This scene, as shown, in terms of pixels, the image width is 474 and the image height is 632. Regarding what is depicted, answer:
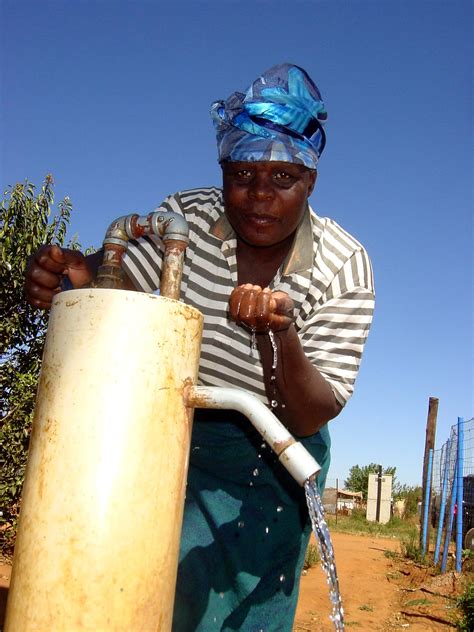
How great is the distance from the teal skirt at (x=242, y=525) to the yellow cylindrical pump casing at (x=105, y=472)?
2.90ft

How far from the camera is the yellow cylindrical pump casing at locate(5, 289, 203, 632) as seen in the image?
119cm

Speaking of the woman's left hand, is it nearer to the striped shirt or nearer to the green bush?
the striped shirt

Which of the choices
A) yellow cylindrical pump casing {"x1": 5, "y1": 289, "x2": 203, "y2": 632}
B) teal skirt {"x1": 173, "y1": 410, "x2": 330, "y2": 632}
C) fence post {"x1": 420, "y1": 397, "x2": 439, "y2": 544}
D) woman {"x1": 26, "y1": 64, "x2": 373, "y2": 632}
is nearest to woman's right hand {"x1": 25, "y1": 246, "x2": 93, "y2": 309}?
woman {"x1": 26, "y1": 64, "x2": 373, "y2": 632}

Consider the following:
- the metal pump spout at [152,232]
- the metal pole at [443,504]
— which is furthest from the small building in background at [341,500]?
the metal pump spout at [152,232]

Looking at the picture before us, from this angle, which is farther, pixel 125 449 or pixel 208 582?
pixel 208 582

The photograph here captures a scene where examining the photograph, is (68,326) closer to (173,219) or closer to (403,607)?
(173,219)

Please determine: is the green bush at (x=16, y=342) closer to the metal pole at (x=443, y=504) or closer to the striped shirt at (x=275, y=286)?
the striped shirt at (x=275, y=286)

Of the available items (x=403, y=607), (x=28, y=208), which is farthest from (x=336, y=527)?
(x=28, y=208)

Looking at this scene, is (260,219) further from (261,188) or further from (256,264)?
(256,264)

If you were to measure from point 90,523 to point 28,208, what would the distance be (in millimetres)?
5990

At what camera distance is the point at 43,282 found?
1768 millimetres

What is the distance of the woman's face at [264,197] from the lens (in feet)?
6.59

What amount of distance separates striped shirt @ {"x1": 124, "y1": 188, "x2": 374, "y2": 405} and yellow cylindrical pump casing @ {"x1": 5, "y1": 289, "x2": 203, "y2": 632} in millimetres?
Answer: 828

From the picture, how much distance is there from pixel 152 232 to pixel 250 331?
0.49 metres
